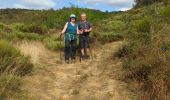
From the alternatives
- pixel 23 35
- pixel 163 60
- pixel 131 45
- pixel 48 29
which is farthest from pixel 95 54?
pixel 48 29

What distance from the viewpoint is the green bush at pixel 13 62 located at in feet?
31.8

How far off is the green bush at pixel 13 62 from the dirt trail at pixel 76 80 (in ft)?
0.93

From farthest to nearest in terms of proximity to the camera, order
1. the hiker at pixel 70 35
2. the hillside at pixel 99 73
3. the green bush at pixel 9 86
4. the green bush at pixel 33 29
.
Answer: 1. the green bush at pixel 33 29
2. the hiker at pixel 70 35
3. the hillside at pixel 99 73
4. the green bush at pixel 9 86

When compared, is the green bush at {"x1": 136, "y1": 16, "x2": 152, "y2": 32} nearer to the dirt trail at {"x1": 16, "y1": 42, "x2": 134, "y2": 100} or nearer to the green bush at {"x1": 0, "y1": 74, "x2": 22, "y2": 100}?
the dirt trail at {"x1": 16, "y1": 42, "x2": 134, "y2": 100}

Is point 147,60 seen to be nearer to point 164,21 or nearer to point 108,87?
point 108,87

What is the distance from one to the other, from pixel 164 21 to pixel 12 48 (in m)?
5.47

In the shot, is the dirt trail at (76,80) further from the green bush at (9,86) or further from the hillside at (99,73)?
the green bush at (9,86)

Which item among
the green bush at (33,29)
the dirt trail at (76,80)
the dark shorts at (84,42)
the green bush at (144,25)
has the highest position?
the green bush at (144,25)

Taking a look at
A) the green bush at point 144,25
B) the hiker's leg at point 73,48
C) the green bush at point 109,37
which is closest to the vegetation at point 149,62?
the green bush at point 144,25

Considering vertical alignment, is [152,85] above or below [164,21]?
below

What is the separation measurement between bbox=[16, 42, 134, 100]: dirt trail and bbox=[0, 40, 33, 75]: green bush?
28 cm

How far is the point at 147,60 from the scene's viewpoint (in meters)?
9.76

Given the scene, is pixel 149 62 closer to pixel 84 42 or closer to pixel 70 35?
pixel 70 35

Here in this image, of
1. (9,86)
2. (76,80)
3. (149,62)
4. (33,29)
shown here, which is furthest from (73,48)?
(33,29)
